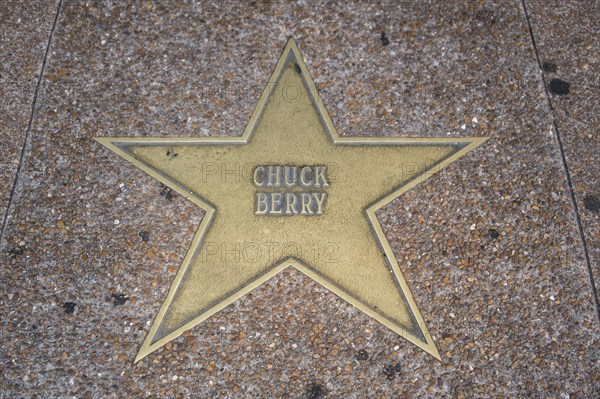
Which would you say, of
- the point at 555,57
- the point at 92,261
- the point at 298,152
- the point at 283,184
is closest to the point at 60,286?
the point at 92,261

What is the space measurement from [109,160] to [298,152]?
0.99 metres

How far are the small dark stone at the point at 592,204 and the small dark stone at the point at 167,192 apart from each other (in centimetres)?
215

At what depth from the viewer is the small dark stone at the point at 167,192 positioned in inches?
88.4

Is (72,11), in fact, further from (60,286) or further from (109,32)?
(60,286)

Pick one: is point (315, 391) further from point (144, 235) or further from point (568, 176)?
point (568, 176)

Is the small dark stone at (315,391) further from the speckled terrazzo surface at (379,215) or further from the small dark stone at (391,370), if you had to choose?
the small dark stone at (391,370)

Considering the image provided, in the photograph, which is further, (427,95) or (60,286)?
(427,95)

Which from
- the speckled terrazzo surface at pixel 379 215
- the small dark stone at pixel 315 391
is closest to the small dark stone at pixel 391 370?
the speckled terrazzo surface at pixel 379 215

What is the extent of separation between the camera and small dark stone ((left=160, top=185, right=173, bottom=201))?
2.25 m

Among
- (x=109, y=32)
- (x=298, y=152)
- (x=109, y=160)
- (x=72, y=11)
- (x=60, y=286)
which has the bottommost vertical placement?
(x=60, y=286)

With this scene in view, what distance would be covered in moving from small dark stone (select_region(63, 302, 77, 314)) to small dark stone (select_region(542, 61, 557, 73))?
9.06 feet

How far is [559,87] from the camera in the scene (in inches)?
93.2

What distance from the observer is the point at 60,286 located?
7.18 ft

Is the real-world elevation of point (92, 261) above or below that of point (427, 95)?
below
